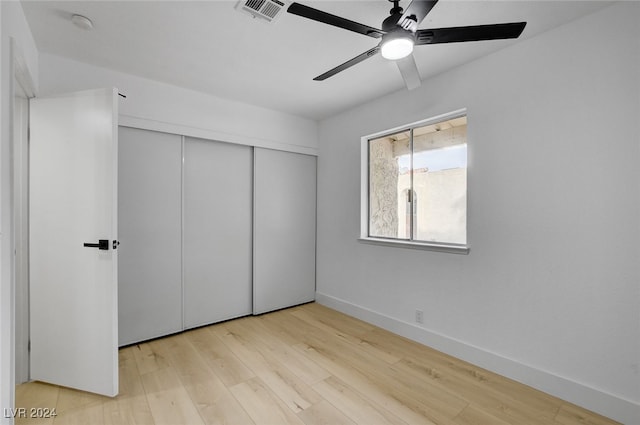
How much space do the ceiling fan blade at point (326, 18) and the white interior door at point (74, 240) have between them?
4.70 ft

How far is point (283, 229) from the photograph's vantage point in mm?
3789

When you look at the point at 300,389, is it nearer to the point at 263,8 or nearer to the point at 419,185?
the point at 419,185

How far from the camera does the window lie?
2.67 metres

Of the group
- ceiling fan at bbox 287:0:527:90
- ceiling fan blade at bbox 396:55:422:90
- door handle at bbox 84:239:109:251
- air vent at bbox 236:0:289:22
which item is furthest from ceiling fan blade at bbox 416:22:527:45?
door handle at bbox 84:239:109:251

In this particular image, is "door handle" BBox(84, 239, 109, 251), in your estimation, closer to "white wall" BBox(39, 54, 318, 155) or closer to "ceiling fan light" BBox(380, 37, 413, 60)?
"white wall" BBox(39, 54, 318, 155)

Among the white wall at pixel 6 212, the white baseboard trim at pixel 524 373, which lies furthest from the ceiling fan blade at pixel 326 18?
the white baseboard trim at pixel 524 373

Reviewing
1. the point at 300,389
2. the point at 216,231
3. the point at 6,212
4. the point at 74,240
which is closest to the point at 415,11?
the point at 6,212

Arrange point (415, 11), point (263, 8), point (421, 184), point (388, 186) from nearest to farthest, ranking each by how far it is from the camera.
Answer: point (415, 11)
point (263, 8)
point (421, 184)
point (388, 186)

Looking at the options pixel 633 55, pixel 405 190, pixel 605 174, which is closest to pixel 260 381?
pixel 405 190

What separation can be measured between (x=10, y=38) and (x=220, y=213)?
2.04 m

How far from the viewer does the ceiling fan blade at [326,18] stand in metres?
1.33

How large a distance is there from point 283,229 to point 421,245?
5.73 feet

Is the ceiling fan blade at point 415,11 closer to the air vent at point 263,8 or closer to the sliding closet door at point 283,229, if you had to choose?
the air vent at point 263,8

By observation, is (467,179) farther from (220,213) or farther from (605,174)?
(220,213)
